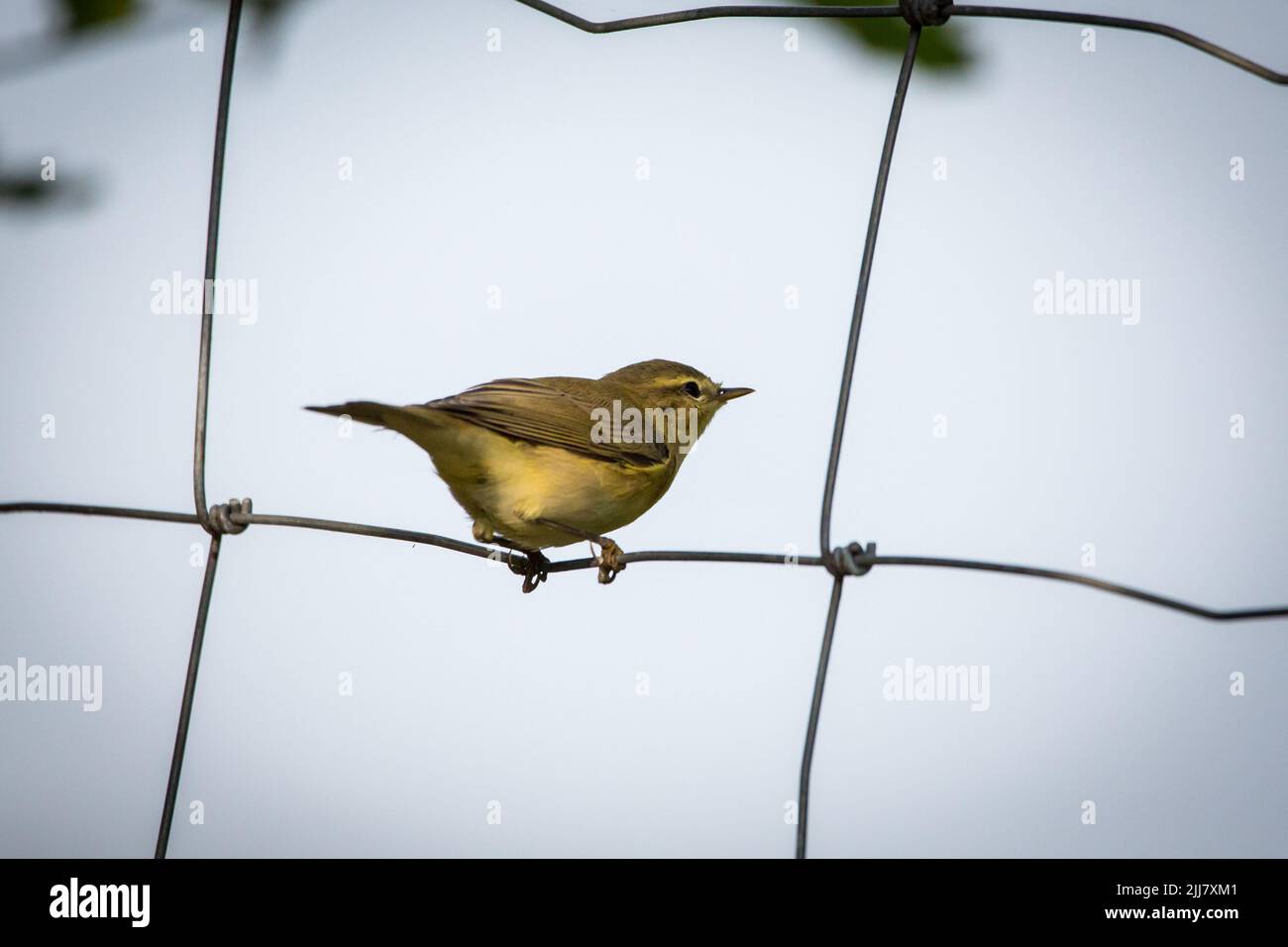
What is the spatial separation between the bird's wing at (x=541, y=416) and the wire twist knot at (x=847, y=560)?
5.33 feet

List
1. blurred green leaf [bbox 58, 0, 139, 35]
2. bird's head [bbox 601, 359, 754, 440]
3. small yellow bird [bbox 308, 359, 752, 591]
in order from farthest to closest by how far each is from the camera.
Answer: bird's head [bbox 601, 359, 754, 440], small yellow bird [bbox 308, 359, 752, 591], blurred green leaf [bbox 58, 0, 139, 35]

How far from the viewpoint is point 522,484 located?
407 cm

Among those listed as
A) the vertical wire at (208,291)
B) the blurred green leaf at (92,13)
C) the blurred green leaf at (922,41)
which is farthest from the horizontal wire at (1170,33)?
the blurred green leaf at (92,13)

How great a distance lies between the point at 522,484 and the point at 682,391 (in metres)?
1.25

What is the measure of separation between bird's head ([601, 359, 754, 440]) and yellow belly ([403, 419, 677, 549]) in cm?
94

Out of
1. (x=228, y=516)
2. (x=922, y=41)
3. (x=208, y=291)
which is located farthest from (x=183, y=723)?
(x=922, y=41)

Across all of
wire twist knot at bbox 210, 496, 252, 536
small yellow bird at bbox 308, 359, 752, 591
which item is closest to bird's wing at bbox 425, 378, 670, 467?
small yellow bird at bbox 308, 359, 752, 591

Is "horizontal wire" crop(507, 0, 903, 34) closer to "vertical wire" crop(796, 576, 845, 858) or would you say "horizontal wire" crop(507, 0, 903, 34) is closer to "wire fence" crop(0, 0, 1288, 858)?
"wire fence" crop(0, 0, 1288, 858)

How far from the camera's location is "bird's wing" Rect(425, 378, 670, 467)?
400 centimetres

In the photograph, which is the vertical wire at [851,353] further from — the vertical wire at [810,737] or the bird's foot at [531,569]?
the bird's foot at [531,569]

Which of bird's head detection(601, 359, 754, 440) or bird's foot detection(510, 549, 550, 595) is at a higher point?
bird's head detection(601, 359, 754, 440)

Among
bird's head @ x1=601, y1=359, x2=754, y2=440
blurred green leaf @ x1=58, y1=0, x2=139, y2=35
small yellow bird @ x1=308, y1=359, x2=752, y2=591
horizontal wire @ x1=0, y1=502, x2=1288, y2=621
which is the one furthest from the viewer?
bird's head @ x1=601, y1=359, x2=754, y2=440

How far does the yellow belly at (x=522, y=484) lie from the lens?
13.3 ft
